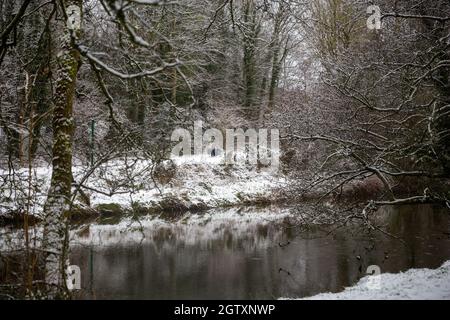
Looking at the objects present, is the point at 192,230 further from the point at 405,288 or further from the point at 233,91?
the point at 233,91

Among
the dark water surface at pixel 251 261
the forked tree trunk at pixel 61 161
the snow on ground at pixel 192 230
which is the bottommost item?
the dark water surface at pixel 251 261

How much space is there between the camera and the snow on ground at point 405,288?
22.0ft

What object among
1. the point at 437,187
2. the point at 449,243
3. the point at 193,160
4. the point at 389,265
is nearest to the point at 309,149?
the point at 437,187

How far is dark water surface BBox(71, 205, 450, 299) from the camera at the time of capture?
9148mm

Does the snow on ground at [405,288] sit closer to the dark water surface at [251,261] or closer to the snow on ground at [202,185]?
the dark water surface at [251,261]

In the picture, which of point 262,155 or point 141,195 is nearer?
point 141,195

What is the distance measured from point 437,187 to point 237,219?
7.96m

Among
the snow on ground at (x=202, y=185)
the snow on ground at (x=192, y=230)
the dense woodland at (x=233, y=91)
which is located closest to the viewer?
the dense woodland at (x=233, y=91)

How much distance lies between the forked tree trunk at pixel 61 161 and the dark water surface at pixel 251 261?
129 cm

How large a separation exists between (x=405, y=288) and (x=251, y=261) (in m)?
4.85

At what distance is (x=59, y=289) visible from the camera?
5922 mm

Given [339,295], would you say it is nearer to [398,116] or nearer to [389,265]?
[389,265]

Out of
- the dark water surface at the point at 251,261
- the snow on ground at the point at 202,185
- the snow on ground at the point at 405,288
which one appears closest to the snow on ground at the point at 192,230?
the dark water surface at the point at 251,261
